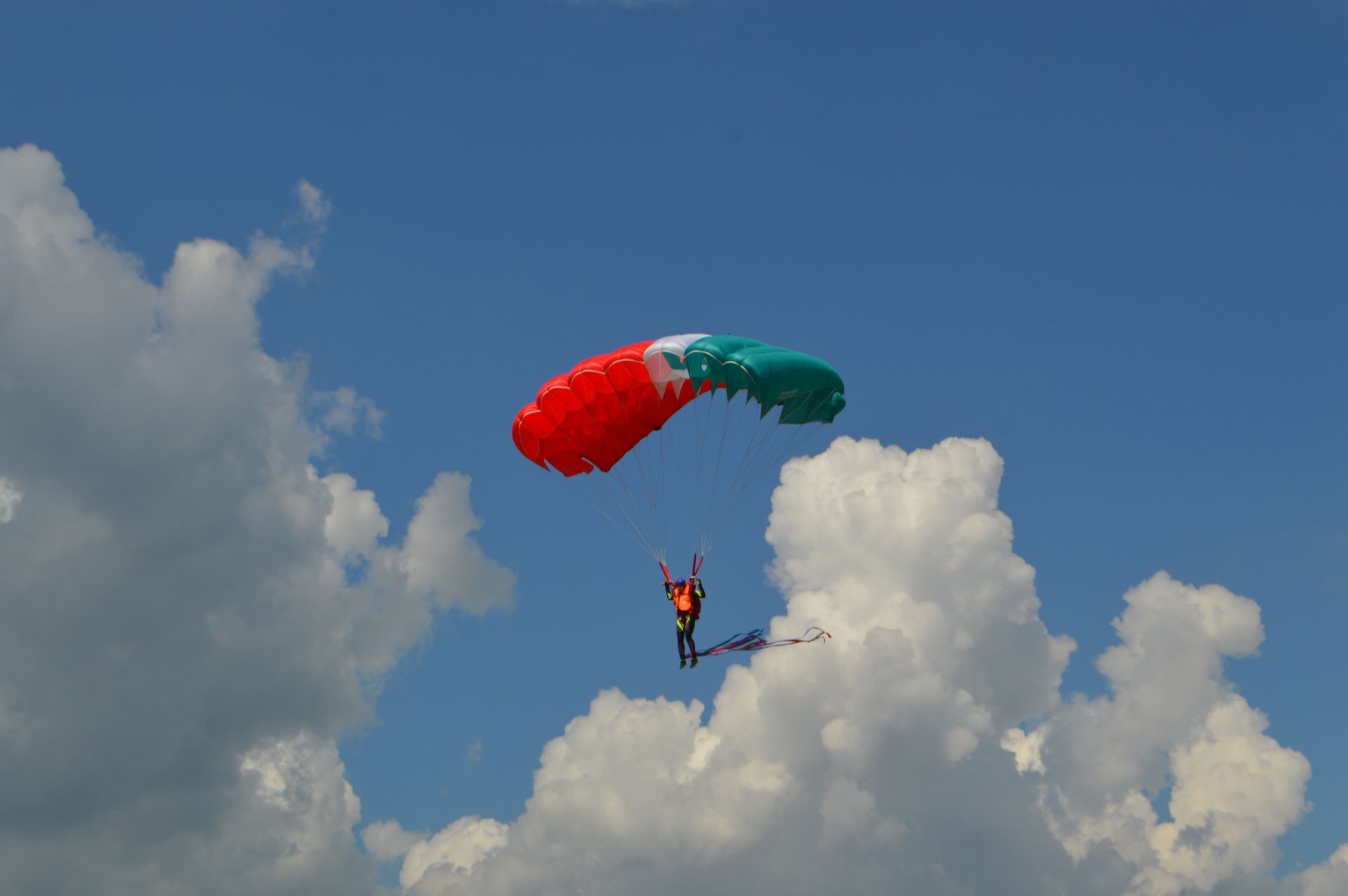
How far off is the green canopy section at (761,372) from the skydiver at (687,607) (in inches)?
230

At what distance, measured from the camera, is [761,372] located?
176 ft

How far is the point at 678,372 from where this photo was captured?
2185 inches

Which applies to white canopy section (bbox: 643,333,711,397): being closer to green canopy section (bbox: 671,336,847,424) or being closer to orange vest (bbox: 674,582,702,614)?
green canopy section (bbox: 671,336,847,424)

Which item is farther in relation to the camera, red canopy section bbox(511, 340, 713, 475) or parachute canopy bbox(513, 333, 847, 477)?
red canopy section bbox(511, 340, 713, 475)

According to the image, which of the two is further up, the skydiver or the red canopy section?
the red canopy section

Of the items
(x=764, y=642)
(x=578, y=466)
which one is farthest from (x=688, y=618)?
(x=578, y=466)

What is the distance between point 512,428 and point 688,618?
31.2 feet

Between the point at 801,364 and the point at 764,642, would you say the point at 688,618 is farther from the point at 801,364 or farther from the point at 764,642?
the point at 801,364

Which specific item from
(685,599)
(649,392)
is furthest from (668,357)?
(685,599)

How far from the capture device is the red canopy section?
185 ft

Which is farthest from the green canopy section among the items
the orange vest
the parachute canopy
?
the orange vest

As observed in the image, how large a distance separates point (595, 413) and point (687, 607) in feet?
24.3

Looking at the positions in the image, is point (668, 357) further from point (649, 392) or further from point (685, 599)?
point (685, 599)

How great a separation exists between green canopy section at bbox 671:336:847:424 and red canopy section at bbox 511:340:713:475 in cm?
213
